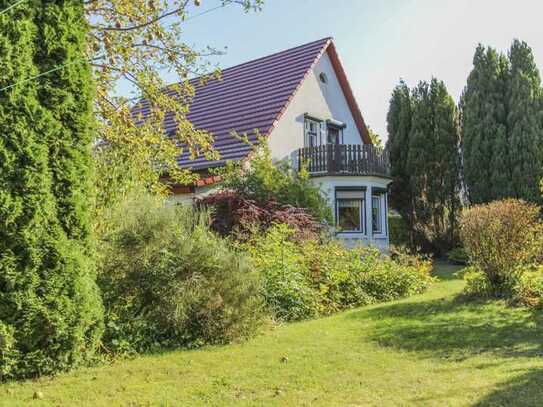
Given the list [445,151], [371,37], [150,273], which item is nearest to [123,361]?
[150,273]

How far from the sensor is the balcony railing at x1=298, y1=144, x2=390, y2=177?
1838 cm

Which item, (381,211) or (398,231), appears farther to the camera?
(398,231)

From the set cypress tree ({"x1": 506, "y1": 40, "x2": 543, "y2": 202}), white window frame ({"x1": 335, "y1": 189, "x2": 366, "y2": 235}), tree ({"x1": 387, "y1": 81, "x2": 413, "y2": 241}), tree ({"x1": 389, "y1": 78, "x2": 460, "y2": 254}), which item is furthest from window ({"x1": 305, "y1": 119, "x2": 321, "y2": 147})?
cypress tree ({"x1": 506, "y1": 40, "x2": 543, "y2": 202})

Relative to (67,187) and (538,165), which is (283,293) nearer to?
(67,187)

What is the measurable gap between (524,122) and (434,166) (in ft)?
12.5

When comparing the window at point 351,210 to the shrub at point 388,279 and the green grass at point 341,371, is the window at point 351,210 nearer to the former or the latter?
the shrub at point 388,279

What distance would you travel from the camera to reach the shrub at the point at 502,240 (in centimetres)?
917

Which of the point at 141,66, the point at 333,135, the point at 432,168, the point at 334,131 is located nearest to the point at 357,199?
the point at 333,135

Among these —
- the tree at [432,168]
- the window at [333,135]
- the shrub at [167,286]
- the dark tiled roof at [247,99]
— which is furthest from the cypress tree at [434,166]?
the shrub at [167,286]

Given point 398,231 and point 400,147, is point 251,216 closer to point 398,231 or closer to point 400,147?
→ point 398,231

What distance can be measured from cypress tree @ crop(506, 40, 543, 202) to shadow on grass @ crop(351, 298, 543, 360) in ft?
40.0

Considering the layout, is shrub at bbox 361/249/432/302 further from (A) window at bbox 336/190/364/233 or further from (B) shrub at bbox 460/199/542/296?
(A) window at bbox 336/190/364/233

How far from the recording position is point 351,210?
18.8 metres

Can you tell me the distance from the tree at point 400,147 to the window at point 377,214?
231 cm
